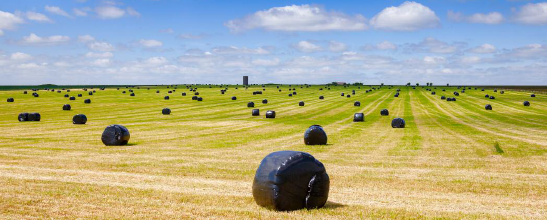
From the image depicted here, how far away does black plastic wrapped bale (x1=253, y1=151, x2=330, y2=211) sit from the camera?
12.3 meters

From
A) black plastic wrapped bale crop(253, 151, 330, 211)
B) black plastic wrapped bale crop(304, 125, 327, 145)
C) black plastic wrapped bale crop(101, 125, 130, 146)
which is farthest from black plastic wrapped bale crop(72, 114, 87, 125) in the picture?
black plastic wrapped bale crop(253, 151, 330, 211)

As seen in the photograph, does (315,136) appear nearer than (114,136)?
No

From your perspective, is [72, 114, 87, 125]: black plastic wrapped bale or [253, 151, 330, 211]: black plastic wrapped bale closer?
[253, 151, 330, 211]: black plastic wrapped bale

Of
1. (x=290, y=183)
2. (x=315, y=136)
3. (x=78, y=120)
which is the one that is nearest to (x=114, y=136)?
(x=315, y=136)

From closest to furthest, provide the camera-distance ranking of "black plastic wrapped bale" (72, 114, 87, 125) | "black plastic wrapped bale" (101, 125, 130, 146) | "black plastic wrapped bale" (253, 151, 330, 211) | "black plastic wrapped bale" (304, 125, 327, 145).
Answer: "black plastic wrapped bale" (253, 151, 330, 211) < "black plastic wrapped bale" (101, 125, 130, 146) < "black plastic wrapped bale" (304, 125, 327, 145) < "black plastic wrapped bale" (72, 114, 87, 125)

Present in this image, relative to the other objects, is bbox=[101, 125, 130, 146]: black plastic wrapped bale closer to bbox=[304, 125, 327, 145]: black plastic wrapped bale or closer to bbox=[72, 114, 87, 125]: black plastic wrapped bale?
bbox=[304, 125, 327, 145]: black plastic wrapped bale

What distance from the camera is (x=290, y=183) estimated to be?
12336mm

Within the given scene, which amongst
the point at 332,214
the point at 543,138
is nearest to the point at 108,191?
the point at 332,214

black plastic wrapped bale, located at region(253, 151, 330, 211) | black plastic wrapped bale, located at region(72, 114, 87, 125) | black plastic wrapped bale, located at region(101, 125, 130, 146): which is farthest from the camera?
black plastic wrapped bale, located at region(72, 114, 87, 125)

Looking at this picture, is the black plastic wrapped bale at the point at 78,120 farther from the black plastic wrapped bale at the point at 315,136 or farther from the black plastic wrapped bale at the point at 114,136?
the black plastic wrapped bale at the point at 315,136

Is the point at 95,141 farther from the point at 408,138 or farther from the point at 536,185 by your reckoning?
the point at 536,185

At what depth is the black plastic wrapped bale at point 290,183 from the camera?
40.4 feet

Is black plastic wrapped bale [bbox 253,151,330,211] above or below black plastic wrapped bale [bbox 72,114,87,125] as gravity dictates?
above

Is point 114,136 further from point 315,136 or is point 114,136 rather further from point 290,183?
point 290,183
